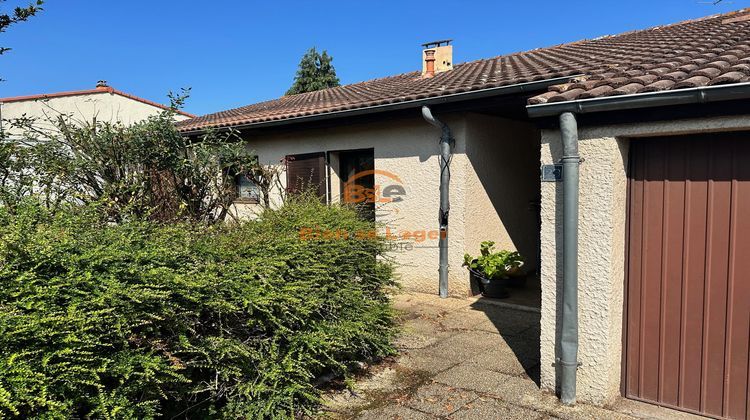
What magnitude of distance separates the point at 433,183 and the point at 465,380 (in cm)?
370

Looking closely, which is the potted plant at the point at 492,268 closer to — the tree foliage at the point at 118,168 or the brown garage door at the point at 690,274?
the brown garage door at the point at 690,274

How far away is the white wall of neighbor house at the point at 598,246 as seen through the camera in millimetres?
3695

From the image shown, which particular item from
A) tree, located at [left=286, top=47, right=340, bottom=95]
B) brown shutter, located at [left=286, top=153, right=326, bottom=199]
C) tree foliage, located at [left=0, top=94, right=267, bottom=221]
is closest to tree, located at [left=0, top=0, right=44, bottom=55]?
tree foliage, located at [left=0, top=94, right=267, bottom=221]

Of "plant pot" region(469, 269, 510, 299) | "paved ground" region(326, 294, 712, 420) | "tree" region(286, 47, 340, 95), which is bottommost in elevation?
"paved ground" region(326, 294, 712, 420)

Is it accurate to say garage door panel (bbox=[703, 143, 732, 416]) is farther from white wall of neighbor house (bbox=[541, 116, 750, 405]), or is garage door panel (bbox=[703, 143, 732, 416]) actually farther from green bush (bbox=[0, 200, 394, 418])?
green bush (bbox=[0, 200, 394, 418])

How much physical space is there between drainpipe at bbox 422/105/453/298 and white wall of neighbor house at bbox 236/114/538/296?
0.09m

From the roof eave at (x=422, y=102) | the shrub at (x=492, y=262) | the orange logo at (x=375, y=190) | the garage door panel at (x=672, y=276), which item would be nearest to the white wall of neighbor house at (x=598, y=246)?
the garage door panel at (x=672, y=276)

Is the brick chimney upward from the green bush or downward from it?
upward

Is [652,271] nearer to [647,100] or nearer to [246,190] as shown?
[647,100]

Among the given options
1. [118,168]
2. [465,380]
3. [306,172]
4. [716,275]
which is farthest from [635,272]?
[306,172]

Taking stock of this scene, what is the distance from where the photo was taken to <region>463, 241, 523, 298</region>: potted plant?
7074 millimetres

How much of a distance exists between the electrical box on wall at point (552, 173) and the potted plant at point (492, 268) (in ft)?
10.6

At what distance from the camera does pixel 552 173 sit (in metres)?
3.97

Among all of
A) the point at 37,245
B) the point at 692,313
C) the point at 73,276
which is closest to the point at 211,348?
the point at 73,276
